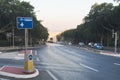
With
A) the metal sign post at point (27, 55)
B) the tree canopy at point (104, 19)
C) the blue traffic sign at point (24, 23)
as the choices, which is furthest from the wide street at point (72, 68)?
the tree canopy at point (104, 19)

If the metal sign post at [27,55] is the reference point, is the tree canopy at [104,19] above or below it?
above

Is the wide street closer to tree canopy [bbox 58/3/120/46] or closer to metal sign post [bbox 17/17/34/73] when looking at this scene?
metal sign post [bbox 17/17/34/73]

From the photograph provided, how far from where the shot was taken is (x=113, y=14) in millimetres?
76812

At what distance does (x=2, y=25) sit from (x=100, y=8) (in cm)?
2707

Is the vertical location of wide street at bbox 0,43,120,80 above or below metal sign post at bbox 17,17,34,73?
below

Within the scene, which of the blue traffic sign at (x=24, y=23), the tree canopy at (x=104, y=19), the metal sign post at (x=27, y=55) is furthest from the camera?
the tree canopy at (x=104, y=19)

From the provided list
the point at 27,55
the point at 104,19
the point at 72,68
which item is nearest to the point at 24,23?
the point at 27,55

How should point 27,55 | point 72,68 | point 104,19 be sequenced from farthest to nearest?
point 104,19
point 72,68
point 27,55

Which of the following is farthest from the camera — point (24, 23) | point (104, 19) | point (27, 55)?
point (104, 19)

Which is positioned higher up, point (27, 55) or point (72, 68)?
point (27, 55)

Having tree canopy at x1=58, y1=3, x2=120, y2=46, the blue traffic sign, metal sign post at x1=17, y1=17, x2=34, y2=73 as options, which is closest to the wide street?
metal sign post at x1=17, y1=17, x2=34, y2=73

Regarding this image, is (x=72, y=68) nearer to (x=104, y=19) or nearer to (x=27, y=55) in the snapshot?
(x=27, y=55)

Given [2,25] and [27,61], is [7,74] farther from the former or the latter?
[2,25]

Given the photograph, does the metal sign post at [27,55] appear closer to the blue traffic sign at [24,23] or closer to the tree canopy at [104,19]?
the blue traffic sign at [24,23]
